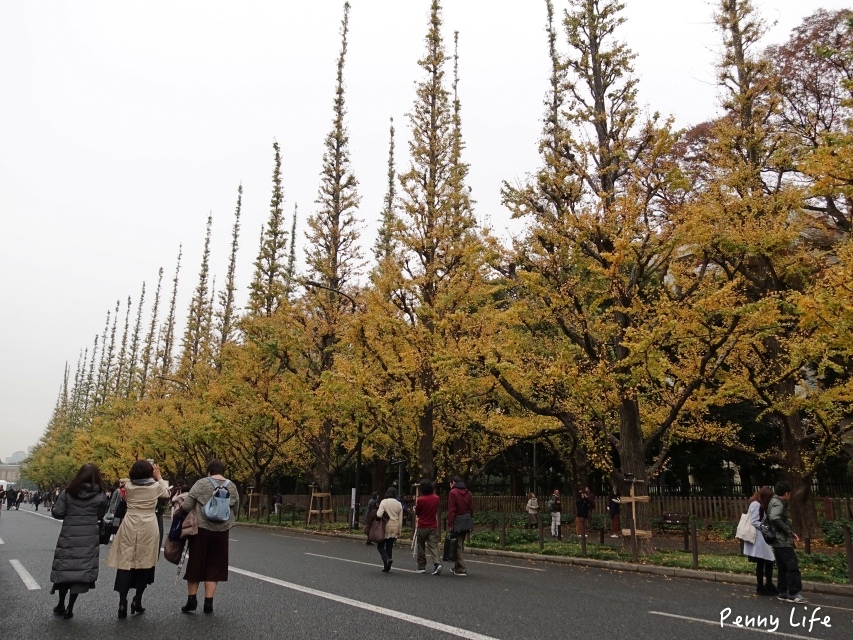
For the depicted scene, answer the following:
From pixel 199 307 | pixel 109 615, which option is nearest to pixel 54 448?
pixel 199 307

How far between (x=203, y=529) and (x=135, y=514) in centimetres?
71

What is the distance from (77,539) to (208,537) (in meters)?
1.25

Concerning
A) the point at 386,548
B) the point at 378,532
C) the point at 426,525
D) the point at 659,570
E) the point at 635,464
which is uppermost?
the point at 635,464

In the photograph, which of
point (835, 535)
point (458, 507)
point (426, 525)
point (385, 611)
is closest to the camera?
point (385, 611)

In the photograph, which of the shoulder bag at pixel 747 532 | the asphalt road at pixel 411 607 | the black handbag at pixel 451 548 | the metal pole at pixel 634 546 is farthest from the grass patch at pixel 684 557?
the black handbag at pixel 451 548

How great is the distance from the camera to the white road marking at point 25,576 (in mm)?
8391

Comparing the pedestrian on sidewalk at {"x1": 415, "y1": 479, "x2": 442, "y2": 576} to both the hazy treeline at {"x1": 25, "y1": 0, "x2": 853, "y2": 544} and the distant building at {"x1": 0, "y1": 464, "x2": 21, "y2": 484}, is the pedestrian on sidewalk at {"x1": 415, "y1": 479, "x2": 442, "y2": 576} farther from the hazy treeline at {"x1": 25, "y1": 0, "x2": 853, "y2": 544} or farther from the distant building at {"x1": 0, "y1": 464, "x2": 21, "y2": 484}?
the distant building at {"x1": 0, "y1": 464, "x2": 21, "y2": 484}

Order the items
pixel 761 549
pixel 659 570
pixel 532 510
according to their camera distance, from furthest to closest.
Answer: pixel 532 510 → pixel 659 570 → pixel 761 549

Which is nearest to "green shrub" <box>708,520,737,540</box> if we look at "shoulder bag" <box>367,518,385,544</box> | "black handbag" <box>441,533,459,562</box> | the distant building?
"black handbag" <box>441,533,459,562</box>

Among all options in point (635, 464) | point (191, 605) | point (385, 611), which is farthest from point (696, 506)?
point (191, 605)

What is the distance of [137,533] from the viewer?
6.31 metres

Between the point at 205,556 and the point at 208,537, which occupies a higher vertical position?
the point at 208,537

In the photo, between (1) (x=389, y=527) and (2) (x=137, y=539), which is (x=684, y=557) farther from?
(2) (x=137, y=539)

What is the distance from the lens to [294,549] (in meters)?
15.1
